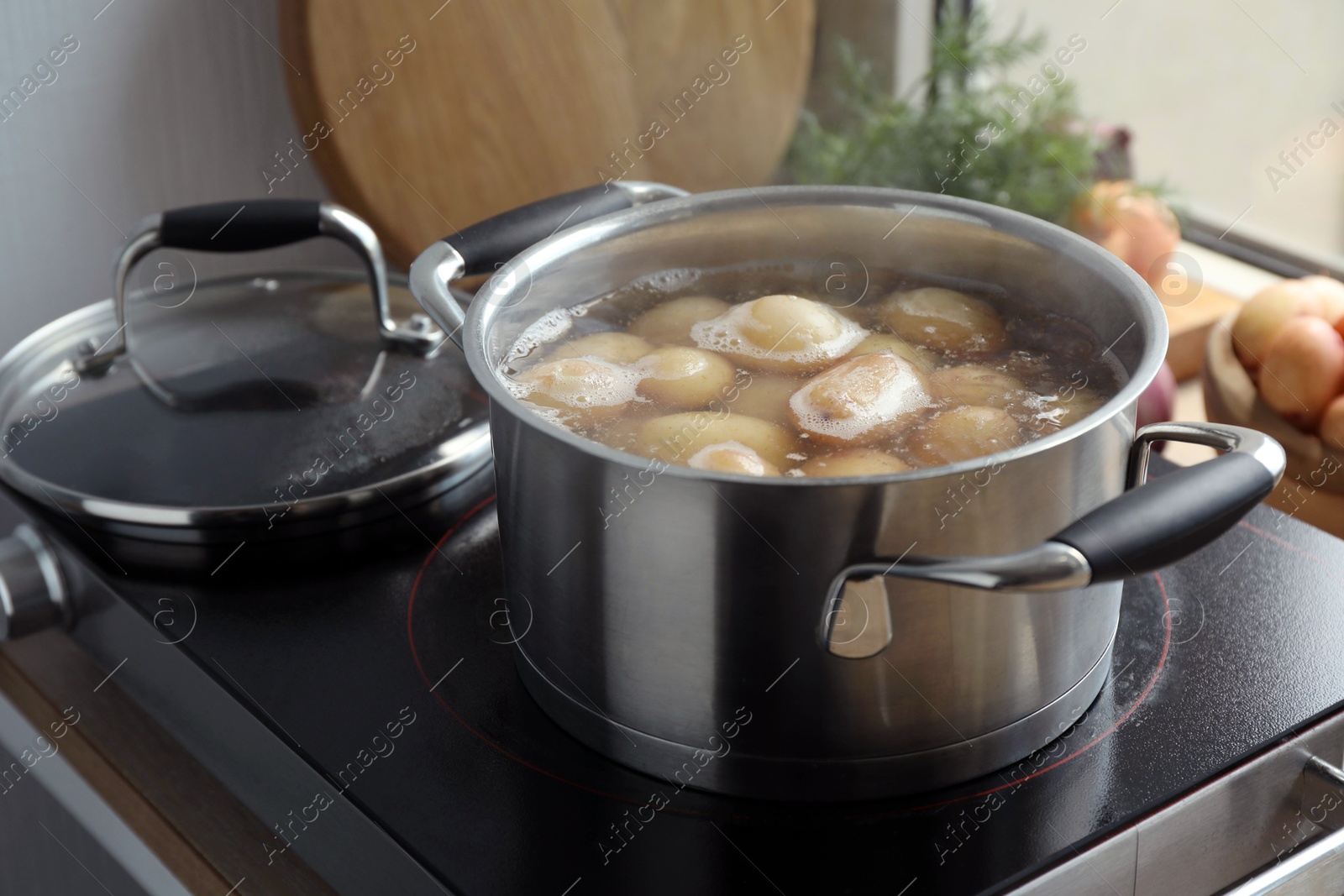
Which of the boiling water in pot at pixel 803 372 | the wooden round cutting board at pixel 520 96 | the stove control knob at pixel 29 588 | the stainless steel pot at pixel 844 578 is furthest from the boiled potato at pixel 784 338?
the wooden round cutting board at pixel 520 96

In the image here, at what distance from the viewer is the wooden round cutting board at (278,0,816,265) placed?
3.36 ft

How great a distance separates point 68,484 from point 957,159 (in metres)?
0.90

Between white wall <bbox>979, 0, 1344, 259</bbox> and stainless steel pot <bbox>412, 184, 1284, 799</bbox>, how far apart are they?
917 mm

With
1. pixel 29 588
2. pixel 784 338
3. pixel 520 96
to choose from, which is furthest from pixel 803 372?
pixel 520 96

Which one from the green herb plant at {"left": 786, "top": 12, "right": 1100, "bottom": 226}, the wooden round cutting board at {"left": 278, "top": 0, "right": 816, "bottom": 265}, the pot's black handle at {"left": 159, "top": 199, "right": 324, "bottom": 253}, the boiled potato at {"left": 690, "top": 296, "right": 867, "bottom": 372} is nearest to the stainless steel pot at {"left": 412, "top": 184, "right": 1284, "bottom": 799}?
the boiled potato at {"left": 690, "top": 296, "right": 867, "bottom": 372}

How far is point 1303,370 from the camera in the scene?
2.83 ft

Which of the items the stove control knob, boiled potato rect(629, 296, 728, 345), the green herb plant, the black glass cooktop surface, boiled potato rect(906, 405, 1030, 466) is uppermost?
boiled potato rect(629, 296, 728, 345)

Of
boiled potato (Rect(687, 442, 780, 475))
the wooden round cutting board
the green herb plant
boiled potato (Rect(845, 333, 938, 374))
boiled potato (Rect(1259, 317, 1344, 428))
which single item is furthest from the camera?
the green herb plant

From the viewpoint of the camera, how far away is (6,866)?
0.90 metres

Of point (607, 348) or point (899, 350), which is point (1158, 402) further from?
point (607, 348)

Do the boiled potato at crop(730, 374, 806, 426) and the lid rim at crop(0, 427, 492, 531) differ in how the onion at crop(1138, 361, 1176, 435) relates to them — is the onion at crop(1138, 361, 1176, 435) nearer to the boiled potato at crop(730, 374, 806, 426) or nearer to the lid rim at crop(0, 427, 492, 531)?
the boiled potato at crop(730, 374, 806, 426)

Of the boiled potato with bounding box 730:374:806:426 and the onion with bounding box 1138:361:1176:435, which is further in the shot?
the onion with bounding box 1138:361:1176:435

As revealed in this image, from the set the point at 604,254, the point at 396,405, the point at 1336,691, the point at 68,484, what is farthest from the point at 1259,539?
the point at 68,484

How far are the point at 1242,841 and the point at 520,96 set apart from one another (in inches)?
34.2
